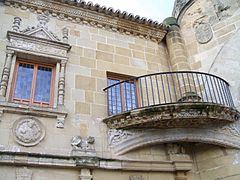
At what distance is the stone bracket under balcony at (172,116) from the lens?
5.20 metres

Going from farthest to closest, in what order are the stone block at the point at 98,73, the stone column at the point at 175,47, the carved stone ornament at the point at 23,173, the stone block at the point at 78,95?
the stone column at the point at 175,47, the stone block at the point at 98,73, the stone block at the point at 78,95, the carved stone ornament at the point at 23,173

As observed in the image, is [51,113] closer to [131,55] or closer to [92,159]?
[92,159]

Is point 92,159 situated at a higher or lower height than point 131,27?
lower

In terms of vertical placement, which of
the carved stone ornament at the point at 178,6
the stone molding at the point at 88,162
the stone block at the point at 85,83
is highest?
the carved stone ornament at the point at 178,6

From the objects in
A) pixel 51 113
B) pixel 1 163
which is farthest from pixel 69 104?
pixel 1 163

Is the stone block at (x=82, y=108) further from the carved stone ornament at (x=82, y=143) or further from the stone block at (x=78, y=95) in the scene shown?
the carved stone ornament at (x=82, y=143)

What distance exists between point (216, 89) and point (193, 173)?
1.84 m

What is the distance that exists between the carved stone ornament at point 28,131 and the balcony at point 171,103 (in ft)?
4.12

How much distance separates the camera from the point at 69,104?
5520 mm

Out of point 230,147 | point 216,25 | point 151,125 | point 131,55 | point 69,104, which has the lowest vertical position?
point 230,147

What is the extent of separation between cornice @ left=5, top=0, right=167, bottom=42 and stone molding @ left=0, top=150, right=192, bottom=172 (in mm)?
3400

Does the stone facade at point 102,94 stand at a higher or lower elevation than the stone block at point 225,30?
lower

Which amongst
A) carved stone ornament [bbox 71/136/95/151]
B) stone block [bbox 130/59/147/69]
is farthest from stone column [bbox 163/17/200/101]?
carved stone ornament [bbox 71/136/95/151]

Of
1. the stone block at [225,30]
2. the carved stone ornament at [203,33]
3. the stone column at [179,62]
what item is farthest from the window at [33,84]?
the stone block at [225,30]
